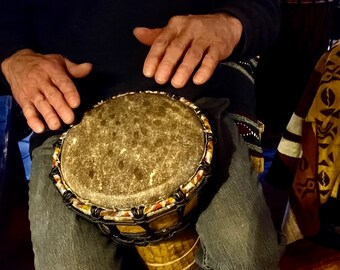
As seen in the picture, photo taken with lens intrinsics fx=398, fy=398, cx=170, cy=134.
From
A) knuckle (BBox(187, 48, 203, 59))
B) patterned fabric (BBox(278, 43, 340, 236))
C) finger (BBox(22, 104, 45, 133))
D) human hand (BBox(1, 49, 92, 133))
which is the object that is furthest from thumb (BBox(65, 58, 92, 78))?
patterned fabric (BBox(278, 43, 340, 236))

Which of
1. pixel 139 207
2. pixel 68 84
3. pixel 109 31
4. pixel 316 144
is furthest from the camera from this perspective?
pixel 316 144

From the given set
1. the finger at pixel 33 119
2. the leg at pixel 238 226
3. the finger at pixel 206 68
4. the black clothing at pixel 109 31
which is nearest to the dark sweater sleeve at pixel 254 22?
the black clothing at pixel 109 31

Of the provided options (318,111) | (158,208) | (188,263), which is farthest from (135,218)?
(318,111)

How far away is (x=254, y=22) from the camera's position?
91cm

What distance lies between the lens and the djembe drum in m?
0.72

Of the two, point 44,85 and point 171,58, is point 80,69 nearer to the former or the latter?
point 44,85

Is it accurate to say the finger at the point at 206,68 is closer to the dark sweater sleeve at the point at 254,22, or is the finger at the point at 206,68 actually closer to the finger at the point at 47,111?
the dark sweater sleeve at the point at 254,22

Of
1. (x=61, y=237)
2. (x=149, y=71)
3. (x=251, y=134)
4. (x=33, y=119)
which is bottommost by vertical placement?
(x=61, y=237)

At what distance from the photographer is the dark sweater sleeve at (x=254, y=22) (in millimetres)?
899

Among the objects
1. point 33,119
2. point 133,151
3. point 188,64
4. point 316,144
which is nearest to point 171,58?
point 188,64

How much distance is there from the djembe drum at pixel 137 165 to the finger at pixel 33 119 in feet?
0.20

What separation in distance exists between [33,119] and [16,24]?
0.34m

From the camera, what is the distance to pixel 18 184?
56.2 inches

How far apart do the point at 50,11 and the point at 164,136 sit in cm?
46
